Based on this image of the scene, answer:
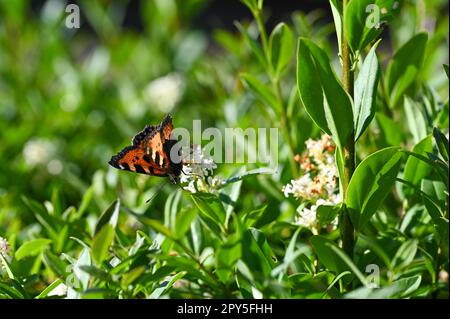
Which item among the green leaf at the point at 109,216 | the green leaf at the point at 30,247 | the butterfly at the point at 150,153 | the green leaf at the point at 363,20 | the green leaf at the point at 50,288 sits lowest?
the green leaf at the point at 50,288

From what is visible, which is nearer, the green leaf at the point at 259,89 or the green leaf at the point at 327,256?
the green leaf at the point at 327,256

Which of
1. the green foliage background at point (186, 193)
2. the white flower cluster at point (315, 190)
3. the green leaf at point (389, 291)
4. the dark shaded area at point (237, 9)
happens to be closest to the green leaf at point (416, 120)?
the green foliage background at point (186, 193)

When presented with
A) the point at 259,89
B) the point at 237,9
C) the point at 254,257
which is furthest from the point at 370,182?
the point at 237,9

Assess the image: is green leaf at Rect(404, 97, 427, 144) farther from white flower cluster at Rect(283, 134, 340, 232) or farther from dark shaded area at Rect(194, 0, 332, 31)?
dark shaded area at Rect(194, 0, 332, 31)

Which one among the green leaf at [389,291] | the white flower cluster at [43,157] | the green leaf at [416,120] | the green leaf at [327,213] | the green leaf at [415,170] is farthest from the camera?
the white flower cluster at [43,157]

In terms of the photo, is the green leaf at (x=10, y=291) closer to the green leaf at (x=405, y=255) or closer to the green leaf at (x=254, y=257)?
the green leaf at (x=254, y=257)

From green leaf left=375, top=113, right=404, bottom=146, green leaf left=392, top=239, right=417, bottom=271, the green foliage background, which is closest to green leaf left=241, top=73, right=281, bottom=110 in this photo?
the green foliage background
